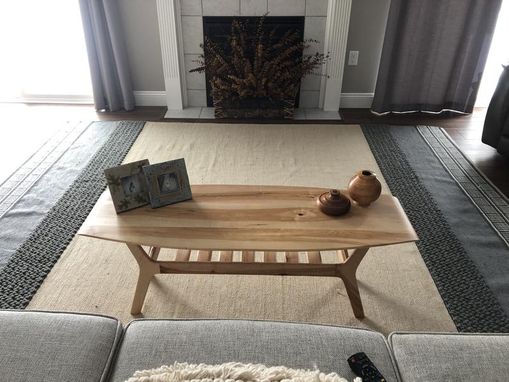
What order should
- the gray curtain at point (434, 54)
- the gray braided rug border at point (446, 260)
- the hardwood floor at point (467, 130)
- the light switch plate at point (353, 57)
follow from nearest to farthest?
the gray braided rug border at point (446, 260)
the hardwood floor at point (467, 130)
the gray curtain at point (434, 54)
the light switch plate at point (353, 57)

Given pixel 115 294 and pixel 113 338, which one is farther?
pixel 115 294

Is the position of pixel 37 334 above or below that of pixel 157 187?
below

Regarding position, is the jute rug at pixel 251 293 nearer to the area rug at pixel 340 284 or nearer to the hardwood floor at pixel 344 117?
the area rug at pixel 340 284

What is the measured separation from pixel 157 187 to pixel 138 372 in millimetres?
686

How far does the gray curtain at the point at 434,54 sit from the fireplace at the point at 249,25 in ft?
2.23

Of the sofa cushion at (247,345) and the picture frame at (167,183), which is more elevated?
the picture frame at (167,183)

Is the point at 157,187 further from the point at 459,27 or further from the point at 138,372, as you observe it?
the point at 459,27

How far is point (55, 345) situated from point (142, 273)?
1.91 ft

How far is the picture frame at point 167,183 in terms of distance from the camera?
1.45 metres

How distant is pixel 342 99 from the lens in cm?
345

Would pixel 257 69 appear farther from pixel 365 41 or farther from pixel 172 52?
pixel 365 41

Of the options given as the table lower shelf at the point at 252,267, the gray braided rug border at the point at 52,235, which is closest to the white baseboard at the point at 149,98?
the gray braided rug border at the point at 52,235

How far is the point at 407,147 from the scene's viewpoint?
2816 millimetres

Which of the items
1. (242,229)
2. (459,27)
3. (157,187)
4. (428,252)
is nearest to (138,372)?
(242,229)
